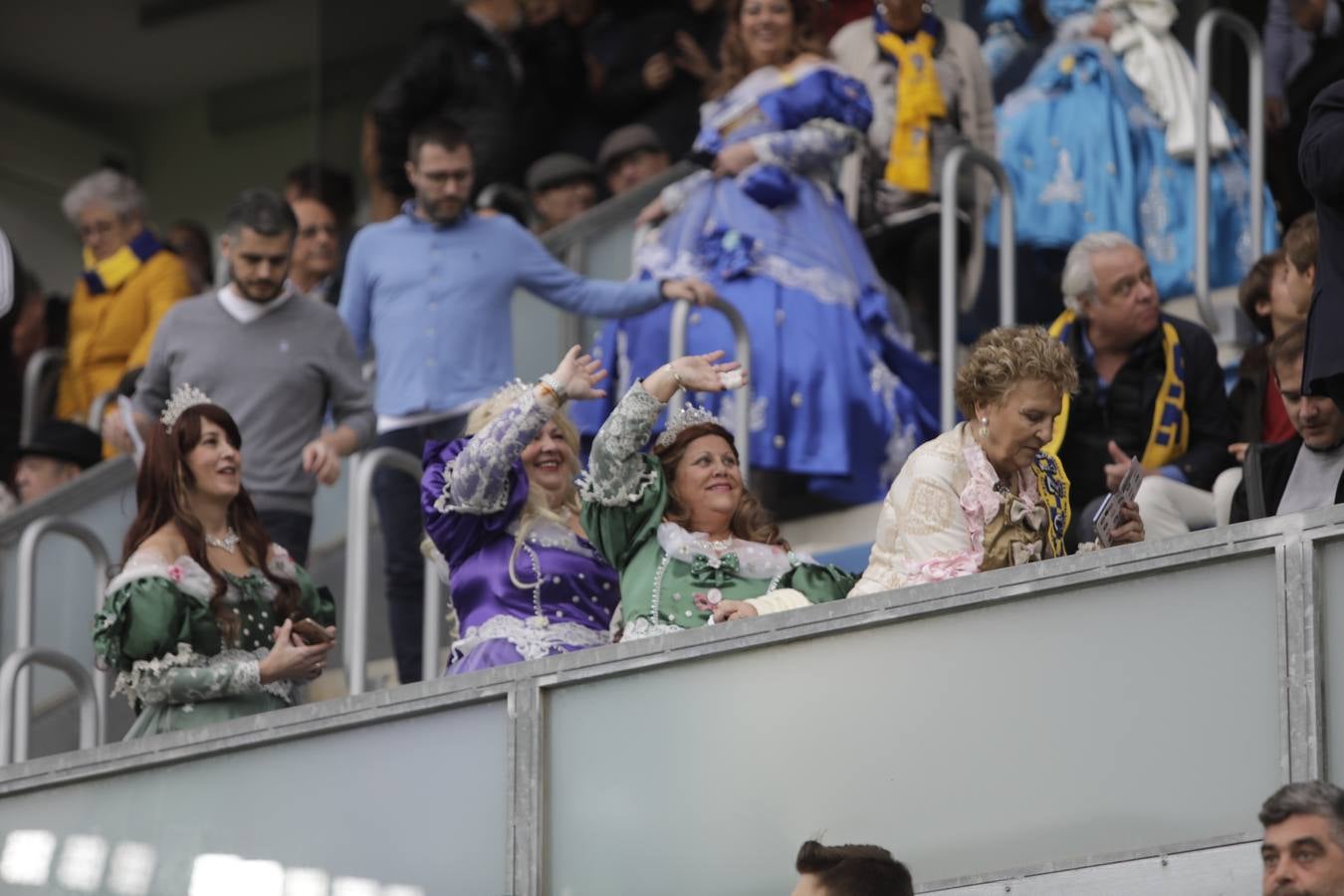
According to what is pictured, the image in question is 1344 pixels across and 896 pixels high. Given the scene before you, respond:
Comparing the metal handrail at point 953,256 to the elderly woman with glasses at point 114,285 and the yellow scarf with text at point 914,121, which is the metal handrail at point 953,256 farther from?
the elderly woman with glasses at point 114,285

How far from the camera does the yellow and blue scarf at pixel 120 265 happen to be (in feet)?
40.3

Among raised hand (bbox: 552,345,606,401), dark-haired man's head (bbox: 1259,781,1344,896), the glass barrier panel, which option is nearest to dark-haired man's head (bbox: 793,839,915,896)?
the glass barrier panel

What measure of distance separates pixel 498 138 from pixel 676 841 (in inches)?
246

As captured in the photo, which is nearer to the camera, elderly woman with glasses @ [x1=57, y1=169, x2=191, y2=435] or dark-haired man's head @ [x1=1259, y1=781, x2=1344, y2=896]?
dark-haired man's head @ [x1=1259, y1=781, x2=1344, y2=896]

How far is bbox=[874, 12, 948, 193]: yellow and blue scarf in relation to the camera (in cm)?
1088

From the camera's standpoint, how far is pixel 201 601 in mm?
7965

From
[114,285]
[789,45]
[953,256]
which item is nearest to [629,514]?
[953,256]

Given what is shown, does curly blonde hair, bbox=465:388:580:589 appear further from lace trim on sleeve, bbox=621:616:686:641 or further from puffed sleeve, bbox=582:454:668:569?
lace trim on sleeve, bbox=621:616:686:641

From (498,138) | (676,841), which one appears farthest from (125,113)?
(676,841)

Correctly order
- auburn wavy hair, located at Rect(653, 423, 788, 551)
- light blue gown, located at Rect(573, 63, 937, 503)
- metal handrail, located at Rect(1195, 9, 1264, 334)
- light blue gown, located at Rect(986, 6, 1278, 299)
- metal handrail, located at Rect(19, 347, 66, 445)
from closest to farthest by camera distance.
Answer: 1. auburn wavy hair, located at Rect(653, 423, 788, 551)
2. metal handrail, located at Rect(1195, 9, 1264, 334)
3. light blue gown, located at Rect(573, 63, 937, 503)
4. light blue gown, located at Rect(986, 6, 1278, 299)
5. metal handrail, located at Rect(19, 347, 66, 445)

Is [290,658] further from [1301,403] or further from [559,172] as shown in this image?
[559,172]

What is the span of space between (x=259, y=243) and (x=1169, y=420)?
8.88 feet

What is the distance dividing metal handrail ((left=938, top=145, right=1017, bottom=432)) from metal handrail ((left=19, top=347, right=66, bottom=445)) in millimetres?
4336

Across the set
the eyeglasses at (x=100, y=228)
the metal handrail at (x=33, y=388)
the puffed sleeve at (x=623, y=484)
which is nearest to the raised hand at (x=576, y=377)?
the puffed sleeve at (x=623, y=484)
